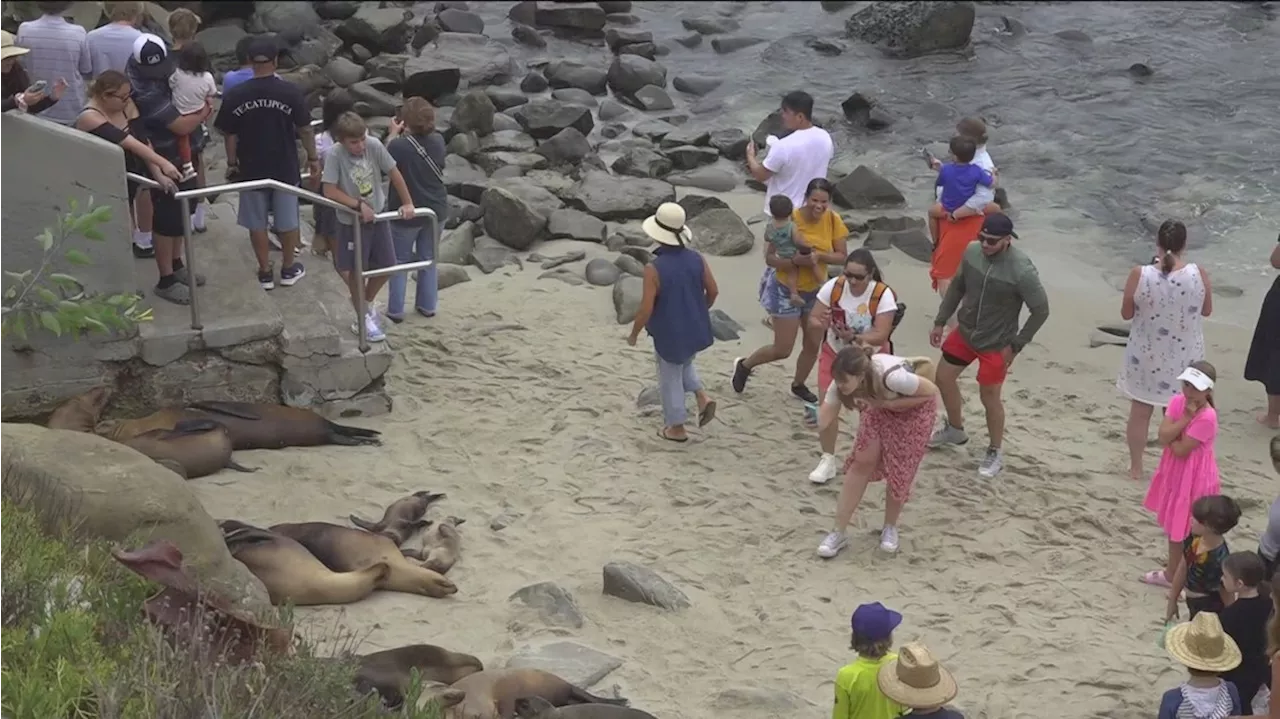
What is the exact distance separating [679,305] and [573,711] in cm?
356

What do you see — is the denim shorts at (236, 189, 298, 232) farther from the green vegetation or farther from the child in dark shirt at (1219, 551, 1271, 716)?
the child in dark shirt at (1219, 551, 1271, 716)

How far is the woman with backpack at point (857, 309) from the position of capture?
30.5ft

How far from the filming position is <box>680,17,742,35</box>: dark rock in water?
2569 cm

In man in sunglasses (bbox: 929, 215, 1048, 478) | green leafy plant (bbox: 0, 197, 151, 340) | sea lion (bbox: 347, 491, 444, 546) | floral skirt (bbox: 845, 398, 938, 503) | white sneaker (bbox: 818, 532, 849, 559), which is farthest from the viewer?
man in sunglasses (bbox: 929, 215, 1048, 478)

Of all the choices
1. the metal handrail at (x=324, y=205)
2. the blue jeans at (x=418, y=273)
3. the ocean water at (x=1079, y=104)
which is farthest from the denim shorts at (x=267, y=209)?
the ocean water at (x=1079, y=104)

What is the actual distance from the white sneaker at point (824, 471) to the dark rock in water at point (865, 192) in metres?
6.94

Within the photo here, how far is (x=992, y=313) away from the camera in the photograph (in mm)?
9422

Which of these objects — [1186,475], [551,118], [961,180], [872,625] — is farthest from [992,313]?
[551,118]

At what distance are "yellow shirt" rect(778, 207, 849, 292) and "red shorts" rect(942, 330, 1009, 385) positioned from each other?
1068 millimetres

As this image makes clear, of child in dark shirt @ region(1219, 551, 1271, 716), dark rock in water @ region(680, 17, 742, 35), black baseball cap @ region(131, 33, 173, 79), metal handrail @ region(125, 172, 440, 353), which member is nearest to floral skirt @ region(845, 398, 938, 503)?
child in dark shirt @ region(1219, 551, 1271, 716)

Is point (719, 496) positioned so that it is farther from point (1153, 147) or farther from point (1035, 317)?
point (1153, 147)

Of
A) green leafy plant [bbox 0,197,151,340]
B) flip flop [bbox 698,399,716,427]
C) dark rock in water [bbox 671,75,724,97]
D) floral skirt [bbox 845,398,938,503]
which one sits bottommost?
dark rock in water [bbox 671,75,724,97]

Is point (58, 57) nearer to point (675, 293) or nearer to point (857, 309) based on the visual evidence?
point (675, 293)

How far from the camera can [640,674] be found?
7.59 m
